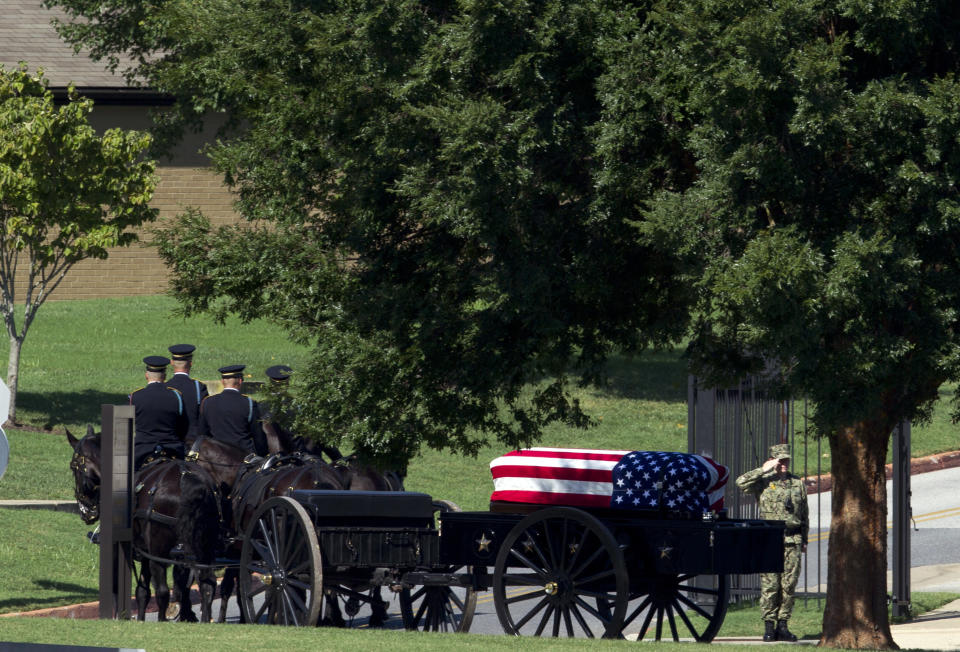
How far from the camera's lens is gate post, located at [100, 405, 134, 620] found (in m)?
13.2

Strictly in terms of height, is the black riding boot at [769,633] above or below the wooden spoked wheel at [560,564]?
below

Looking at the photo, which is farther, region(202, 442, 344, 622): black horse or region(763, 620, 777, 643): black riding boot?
region(763, 620, 777, 643): black riding boot

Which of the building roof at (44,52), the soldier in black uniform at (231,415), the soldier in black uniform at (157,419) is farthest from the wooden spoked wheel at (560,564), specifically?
the building roof at (44,52)

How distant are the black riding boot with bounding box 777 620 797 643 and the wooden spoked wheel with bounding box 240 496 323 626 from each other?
5029 millimetres

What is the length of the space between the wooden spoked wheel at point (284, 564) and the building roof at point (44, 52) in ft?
79.2

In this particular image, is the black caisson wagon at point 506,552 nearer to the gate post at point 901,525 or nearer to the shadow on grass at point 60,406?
the gate post at point 901,525

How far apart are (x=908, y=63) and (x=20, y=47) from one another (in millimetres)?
30461

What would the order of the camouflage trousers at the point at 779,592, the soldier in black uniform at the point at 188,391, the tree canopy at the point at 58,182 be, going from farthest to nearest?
the tree canopy at the point at 58,182 → the soldier in black uniform at the point at 188,391 → the camouflage trousers at the point at 779,592

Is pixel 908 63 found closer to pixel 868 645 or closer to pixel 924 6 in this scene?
pixel 924 6

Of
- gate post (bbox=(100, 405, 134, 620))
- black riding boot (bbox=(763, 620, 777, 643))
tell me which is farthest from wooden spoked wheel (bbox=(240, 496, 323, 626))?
black riding boot (bbox=(763, 620, 777, 643))

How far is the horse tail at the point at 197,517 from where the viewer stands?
45.0 feet

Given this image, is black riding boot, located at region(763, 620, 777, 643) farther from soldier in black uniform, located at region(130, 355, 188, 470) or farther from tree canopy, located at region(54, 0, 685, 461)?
soldier in black uniform, located at region(130, 355, 188, 470)

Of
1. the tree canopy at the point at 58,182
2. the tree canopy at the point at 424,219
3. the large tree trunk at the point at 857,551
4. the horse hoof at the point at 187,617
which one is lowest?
the horse hoof at the point at 187,617

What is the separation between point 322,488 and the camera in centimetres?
1380
